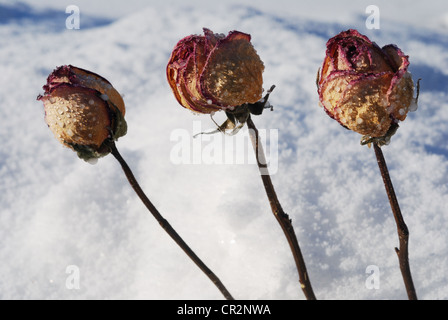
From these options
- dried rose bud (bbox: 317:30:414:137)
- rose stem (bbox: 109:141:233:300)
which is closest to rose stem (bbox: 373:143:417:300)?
dried rose bud (bbox: 317:30:414:137)

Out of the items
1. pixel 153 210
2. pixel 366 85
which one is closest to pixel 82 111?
pixel 153 210

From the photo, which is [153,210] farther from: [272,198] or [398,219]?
[398,219]

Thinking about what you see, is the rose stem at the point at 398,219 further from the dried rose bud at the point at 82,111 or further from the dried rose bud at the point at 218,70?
the dried rose bud at the point at 82,111

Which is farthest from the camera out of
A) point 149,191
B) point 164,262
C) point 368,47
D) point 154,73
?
point 154,73

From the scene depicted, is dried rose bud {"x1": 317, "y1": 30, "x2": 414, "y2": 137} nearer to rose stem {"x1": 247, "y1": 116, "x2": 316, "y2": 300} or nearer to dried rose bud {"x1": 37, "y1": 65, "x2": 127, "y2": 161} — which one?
rose stem {"x1": 247, "y1": 116, "x2": 316, "y2": 300}

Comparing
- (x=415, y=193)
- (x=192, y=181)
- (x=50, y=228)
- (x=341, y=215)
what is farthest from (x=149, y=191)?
(x=415, y=193)

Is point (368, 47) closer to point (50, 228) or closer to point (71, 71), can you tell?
point (71, 71)

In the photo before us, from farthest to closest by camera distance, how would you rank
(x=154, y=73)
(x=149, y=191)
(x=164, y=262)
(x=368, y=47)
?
1. (x=154, y=73)
2. (x=149, y=191)
3. (x=164, y=262)
4. (x=368, y=47)
